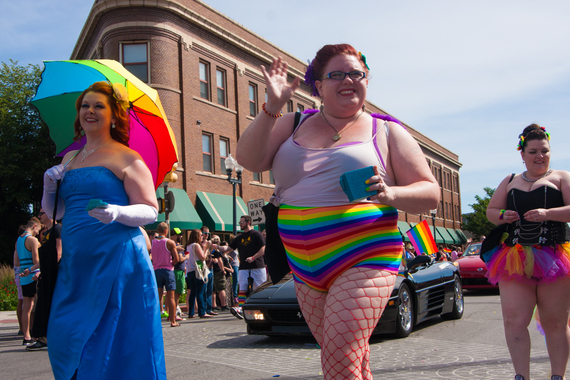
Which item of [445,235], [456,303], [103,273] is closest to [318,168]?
[103,273]

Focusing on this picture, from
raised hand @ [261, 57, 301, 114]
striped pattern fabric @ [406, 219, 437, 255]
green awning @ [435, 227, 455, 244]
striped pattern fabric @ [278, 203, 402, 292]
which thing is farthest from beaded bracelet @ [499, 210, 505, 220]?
green awning @ [435, 227, 455, 244]

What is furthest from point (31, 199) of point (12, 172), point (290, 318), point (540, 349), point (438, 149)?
point (438, 149)

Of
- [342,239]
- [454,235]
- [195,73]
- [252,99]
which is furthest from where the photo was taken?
[454,235]

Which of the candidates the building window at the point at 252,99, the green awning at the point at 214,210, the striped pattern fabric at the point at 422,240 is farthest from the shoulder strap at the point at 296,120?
the building window at the point at 252,99

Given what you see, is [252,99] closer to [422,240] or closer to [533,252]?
[422,240]

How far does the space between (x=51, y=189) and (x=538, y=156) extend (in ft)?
11.1

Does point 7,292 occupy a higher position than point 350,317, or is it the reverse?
point 350,317

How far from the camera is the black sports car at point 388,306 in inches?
283

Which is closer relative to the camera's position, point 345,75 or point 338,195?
point 338,195

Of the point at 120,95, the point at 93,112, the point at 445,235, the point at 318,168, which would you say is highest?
the point at 120,95

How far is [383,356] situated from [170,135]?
12.5 feet

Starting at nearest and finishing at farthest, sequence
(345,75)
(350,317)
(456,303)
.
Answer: (350,317), (345,75), (456,303)

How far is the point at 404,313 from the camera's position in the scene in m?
7.57

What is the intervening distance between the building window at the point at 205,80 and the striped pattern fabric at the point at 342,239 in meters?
23.1
